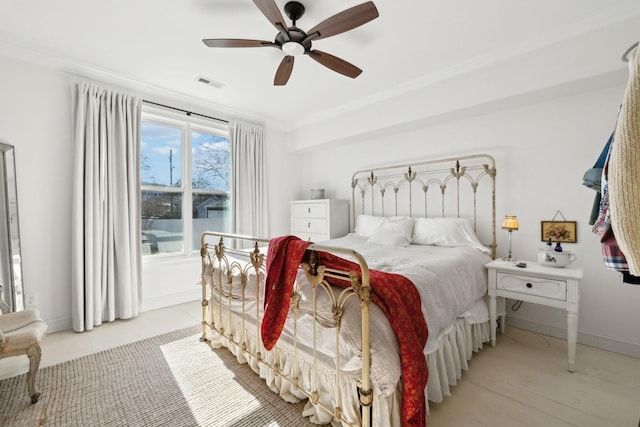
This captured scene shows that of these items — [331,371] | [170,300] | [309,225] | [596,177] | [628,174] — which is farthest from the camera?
[309,225]

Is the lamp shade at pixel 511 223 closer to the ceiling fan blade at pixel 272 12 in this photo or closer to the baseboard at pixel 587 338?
the baseboard at pixel 587 338

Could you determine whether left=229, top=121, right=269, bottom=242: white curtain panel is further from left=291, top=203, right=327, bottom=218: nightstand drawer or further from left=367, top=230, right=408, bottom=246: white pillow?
left=367, top=230, right=408, bottom=246: white pillow

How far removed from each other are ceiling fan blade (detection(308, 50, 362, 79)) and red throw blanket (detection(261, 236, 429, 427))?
1470 mm

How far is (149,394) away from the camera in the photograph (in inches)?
73.5

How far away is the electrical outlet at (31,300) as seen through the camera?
267 cm

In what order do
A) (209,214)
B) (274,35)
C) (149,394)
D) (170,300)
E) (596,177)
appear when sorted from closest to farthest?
(596,177), (149,394), (274,35), (170,300), (209,214)

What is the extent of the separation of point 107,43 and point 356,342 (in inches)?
126

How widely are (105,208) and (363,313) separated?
3.13 metres

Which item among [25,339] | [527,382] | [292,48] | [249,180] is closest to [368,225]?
[249,180]

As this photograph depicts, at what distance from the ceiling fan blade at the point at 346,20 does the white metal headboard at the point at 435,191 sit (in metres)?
2.02

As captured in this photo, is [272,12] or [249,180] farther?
[249,180]

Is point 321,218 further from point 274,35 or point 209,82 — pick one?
point 274,35

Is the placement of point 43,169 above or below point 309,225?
above

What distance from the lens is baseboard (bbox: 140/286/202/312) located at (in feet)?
11.3
